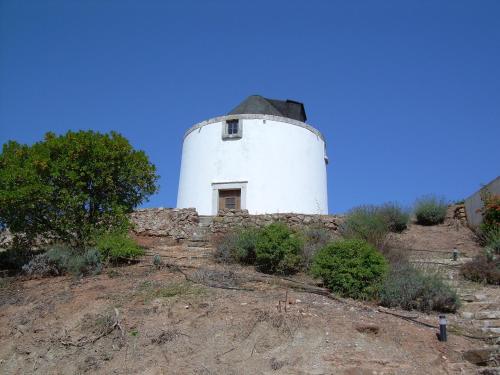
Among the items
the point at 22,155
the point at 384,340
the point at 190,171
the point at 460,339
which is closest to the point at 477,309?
the point at 460,339

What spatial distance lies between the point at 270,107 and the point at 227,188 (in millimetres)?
4069

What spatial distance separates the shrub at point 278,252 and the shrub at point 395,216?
5864mm

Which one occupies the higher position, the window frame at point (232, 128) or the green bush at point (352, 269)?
the window frame at point (232, 128)

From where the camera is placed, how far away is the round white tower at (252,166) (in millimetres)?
16797

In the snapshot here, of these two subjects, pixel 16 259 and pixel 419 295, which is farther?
pixel 16 259

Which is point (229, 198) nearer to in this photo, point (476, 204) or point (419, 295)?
point (476, 204)

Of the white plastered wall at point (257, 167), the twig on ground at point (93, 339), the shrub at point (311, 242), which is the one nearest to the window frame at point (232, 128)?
the white plastered wall at point (257, 167)

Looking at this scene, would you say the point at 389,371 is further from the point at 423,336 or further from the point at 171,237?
the point at 171,237

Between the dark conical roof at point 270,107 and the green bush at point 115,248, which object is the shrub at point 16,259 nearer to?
the green bush at point 115,248

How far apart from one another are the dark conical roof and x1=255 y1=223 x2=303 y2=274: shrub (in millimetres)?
9228

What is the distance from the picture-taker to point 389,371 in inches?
228

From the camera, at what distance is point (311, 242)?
1137 cm

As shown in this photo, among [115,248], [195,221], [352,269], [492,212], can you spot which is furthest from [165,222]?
[492,212]

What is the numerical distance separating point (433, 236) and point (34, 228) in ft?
35.1
